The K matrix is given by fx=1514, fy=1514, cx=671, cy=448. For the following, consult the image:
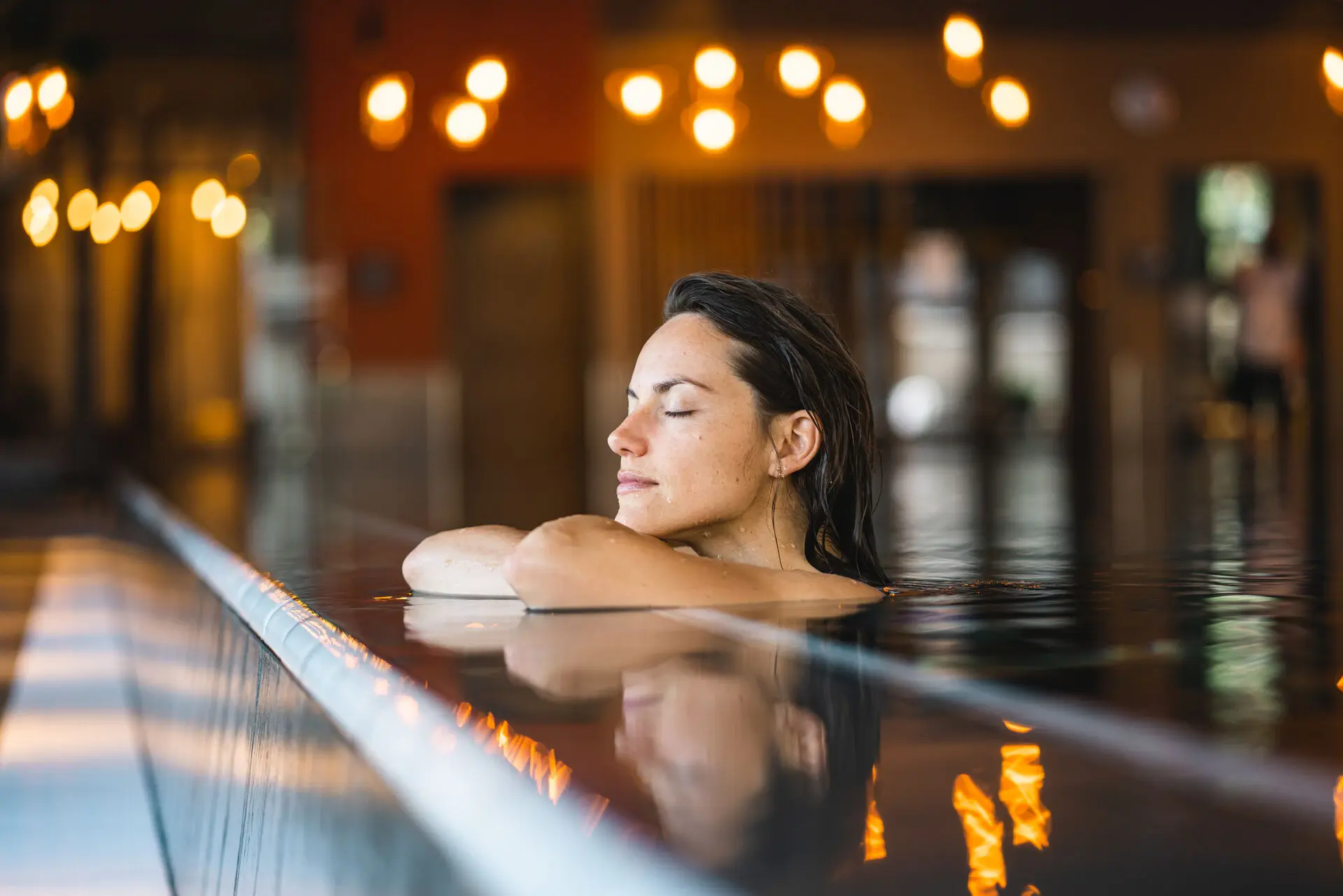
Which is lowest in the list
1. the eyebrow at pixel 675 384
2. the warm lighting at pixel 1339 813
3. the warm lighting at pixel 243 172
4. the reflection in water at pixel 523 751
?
the warm lighting at pixel 1339 813

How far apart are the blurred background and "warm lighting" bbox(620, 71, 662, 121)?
2.76 metres

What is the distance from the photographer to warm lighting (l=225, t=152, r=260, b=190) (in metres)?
12.9

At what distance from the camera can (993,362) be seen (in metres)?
15.3

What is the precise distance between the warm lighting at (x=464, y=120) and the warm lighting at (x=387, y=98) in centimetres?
37

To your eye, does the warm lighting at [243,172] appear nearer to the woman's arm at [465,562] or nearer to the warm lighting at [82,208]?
the warm lighting at [82,208]

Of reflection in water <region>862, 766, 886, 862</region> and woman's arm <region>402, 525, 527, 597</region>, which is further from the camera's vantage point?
woman's arm <region>402, 525, 527, 597</region>

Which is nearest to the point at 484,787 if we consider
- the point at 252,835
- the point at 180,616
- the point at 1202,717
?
the point at 1202,717

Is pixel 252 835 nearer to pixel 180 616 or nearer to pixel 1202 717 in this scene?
pixel 1202 717

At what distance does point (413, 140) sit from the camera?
13.2 meters

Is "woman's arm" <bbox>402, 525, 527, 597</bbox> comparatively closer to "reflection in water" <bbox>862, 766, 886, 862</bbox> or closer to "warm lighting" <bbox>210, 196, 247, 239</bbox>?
"reflection in water" <bbox>862, 766, 886, 862</bbox>

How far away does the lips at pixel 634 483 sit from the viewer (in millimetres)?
2158

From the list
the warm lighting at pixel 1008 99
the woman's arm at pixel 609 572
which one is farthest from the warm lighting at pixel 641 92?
the woman's arm at pixel 609 572

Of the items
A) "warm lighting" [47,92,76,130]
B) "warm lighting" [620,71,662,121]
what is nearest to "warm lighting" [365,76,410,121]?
"warm lighting" [620,71,662,121]

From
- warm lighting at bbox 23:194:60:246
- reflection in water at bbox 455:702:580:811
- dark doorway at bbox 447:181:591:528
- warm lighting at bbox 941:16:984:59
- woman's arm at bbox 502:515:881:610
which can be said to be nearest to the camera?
reflection in water at bbox 455:702:580:811
